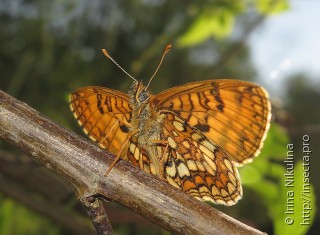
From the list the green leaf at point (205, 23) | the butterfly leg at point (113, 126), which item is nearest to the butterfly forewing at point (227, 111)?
the butterfly leg at point (113, 126)

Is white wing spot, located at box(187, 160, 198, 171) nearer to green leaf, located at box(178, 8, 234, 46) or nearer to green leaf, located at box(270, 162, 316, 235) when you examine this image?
green leaf, located at box(270, 162, 316, 235)

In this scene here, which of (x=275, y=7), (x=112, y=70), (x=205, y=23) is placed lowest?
(x=112, y=70)

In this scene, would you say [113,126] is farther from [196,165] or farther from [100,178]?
[100,178]

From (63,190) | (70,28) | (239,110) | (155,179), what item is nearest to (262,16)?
(239,110)

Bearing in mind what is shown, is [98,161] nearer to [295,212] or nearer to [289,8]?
[295,212]

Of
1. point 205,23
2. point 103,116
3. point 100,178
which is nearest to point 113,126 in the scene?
point 103,116

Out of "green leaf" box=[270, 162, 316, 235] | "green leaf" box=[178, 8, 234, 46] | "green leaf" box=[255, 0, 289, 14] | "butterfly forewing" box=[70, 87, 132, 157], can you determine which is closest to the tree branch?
"green leaf" box=[270, 162, 316, 235]

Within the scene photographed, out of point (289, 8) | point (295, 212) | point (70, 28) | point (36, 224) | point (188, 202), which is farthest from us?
point (70, 28)

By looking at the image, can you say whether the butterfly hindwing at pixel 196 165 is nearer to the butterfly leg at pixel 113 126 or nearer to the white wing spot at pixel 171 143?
the white wing spot at pixel 171 143
